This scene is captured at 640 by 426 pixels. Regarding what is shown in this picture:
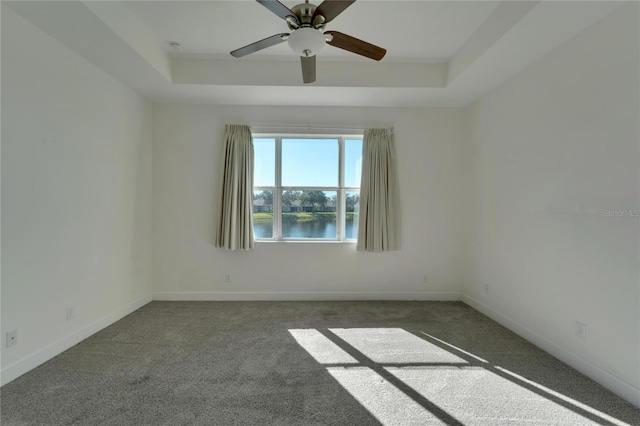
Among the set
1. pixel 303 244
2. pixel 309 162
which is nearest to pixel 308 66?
pixel 309 162

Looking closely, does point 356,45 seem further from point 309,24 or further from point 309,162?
point 309,162

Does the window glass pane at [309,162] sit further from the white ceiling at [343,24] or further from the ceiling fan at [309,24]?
the ceiling fan at [309,24]

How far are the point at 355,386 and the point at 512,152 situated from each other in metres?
2.72

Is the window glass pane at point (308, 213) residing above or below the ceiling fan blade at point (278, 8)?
below

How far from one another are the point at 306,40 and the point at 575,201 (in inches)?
93.4

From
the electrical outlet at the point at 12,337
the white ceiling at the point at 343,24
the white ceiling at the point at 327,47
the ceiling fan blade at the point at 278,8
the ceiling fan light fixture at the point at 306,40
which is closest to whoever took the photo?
the ceiling fan blade at the point at 278,8

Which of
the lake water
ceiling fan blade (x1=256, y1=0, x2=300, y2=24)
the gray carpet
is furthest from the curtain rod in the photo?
the gray carpet

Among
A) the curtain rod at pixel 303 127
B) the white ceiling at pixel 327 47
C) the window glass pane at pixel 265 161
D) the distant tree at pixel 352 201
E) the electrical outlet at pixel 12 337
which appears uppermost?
the white ceiling at pixel 327 47

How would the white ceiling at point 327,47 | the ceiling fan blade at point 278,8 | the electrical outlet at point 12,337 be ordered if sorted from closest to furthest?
1. the ceiling fan blade at point 278,8
2. the electrical outlet at point 12,337
3. the white ceiling at point 327,47

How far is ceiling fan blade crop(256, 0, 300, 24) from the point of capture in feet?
5.35

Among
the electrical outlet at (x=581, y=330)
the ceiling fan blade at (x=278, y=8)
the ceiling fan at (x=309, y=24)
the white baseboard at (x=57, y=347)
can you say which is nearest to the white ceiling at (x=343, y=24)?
the ceiling fan at (x=309, y=24)

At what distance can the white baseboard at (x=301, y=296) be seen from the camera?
12.5ft

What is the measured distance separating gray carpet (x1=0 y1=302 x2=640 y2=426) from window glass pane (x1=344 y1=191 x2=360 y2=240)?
1.27m

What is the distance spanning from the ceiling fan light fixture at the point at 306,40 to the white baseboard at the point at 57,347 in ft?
9.77
